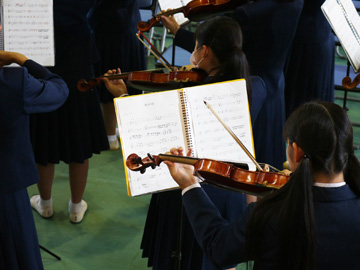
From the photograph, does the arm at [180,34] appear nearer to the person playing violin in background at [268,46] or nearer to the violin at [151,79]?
the person playing violin in background at [268,46]

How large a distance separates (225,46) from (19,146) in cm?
89

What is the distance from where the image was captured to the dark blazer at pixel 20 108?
1833 mm

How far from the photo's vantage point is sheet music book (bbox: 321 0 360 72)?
274 centimetres

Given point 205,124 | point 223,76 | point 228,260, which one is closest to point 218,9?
point 223,76

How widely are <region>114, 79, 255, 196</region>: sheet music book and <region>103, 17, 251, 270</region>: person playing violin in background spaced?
0.52 feet

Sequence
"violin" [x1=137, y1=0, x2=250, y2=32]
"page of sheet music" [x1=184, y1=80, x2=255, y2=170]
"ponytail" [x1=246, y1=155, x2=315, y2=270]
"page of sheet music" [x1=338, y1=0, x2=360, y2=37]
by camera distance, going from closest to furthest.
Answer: "ponytail" [x1=246, y1=155, x2=315, y2=270]
"page of sheet music" [x1=184, y1=80, x2=255, y2=170]
"violin" [x1=137, y1=0, x2=250, y2=32]
"page of sheet music" [x1=338, y1=0, x2=360, y2=37]

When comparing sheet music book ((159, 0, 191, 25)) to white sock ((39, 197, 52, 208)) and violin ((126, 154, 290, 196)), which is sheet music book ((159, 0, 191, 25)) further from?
violin ((126, 154, 290, 196))

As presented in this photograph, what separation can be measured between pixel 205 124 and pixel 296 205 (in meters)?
0.70

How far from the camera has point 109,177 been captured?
3584mm

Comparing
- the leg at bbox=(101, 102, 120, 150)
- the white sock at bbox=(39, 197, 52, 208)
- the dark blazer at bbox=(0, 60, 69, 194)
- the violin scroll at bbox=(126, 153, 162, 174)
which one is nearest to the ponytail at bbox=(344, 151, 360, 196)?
the violin scroll at bbox=(126, 153, 162, 174)

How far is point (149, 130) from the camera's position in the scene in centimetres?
182

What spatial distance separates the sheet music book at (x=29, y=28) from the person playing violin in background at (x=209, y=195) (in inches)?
25.6

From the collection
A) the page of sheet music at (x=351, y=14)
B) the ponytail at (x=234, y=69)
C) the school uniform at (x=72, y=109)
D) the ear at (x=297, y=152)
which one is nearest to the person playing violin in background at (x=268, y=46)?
the page of sheet music at (x=351, y=14)

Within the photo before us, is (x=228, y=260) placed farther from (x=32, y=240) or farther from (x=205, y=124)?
(x=32, y=240)
